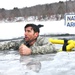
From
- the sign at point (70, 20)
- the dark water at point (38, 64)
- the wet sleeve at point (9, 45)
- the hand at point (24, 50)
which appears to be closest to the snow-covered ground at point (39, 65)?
the dark water at point (38, 64)

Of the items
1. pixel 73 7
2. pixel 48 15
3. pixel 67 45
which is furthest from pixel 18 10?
pixel 67 45

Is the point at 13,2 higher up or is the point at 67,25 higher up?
the point at 13,2

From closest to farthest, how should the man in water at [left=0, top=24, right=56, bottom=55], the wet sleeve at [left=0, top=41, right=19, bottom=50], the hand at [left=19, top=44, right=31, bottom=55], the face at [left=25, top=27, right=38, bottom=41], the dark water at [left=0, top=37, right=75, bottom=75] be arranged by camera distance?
the dark water at [left=0, top=37, right=75, bottom=75] < the hand at [left=19, top=44, right=31, bottom=55] < the man in water at [left=0, top=24, right=56, bottom=55] < the face at [left=25, top=27, right=38, bottom=41] < the wet sleeve at [left=0, top=41, right=19, bottom=50]

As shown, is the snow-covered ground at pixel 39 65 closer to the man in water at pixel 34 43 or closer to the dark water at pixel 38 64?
the dark water at pixel 38 64

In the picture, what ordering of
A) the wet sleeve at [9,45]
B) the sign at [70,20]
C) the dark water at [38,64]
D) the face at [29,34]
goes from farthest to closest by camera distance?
the sign at [70,20], the wet sleeve at [9,45], the face at [29,34], the dark water at [38,64]

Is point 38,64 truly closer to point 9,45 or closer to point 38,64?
point 38,64

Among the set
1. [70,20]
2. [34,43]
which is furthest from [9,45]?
[70,20]

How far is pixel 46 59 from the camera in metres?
6.26

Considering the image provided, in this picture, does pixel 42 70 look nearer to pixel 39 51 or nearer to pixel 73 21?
pixel 39 51

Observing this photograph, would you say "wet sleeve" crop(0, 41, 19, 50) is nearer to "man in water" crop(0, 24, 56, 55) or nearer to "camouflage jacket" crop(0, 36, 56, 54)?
"camouflage jacket" crop(0, 36, 56, 54)

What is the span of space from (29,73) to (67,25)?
44.2ft

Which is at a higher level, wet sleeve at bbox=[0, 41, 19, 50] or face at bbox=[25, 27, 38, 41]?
face at bbox=[25, 27, 38, 41]

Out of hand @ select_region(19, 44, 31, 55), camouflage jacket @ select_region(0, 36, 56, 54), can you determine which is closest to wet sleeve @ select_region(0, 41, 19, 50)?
camouflage jacket @ select_region(0, 36, 56, 54)

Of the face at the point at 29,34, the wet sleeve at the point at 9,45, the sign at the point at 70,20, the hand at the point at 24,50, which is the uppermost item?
the face at the point at 29,34
